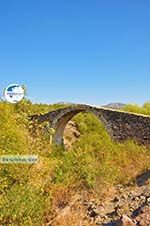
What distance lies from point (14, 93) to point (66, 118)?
42.0ft

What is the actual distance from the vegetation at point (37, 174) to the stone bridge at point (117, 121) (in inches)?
162

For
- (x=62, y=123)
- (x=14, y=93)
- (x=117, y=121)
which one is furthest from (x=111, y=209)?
(x=62, y=123)

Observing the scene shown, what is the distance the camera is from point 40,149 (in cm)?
722

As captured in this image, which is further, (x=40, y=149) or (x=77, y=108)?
(x=77, y=108)

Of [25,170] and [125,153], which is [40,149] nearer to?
[25,170]

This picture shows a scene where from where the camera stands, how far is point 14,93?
6.01 metres

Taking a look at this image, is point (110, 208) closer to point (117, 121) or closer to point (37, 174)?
point (37, 174)

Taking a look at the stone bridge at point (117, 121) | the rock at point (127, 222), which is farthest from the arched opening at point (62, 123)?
the rock at point (127, 222)

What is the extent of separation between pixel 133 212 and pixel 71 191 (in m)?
2.26

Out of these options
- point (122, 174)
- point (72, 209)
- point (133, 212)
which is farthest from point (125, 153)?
point (133, 212)

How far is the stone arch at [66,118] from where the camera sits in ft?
55.4
